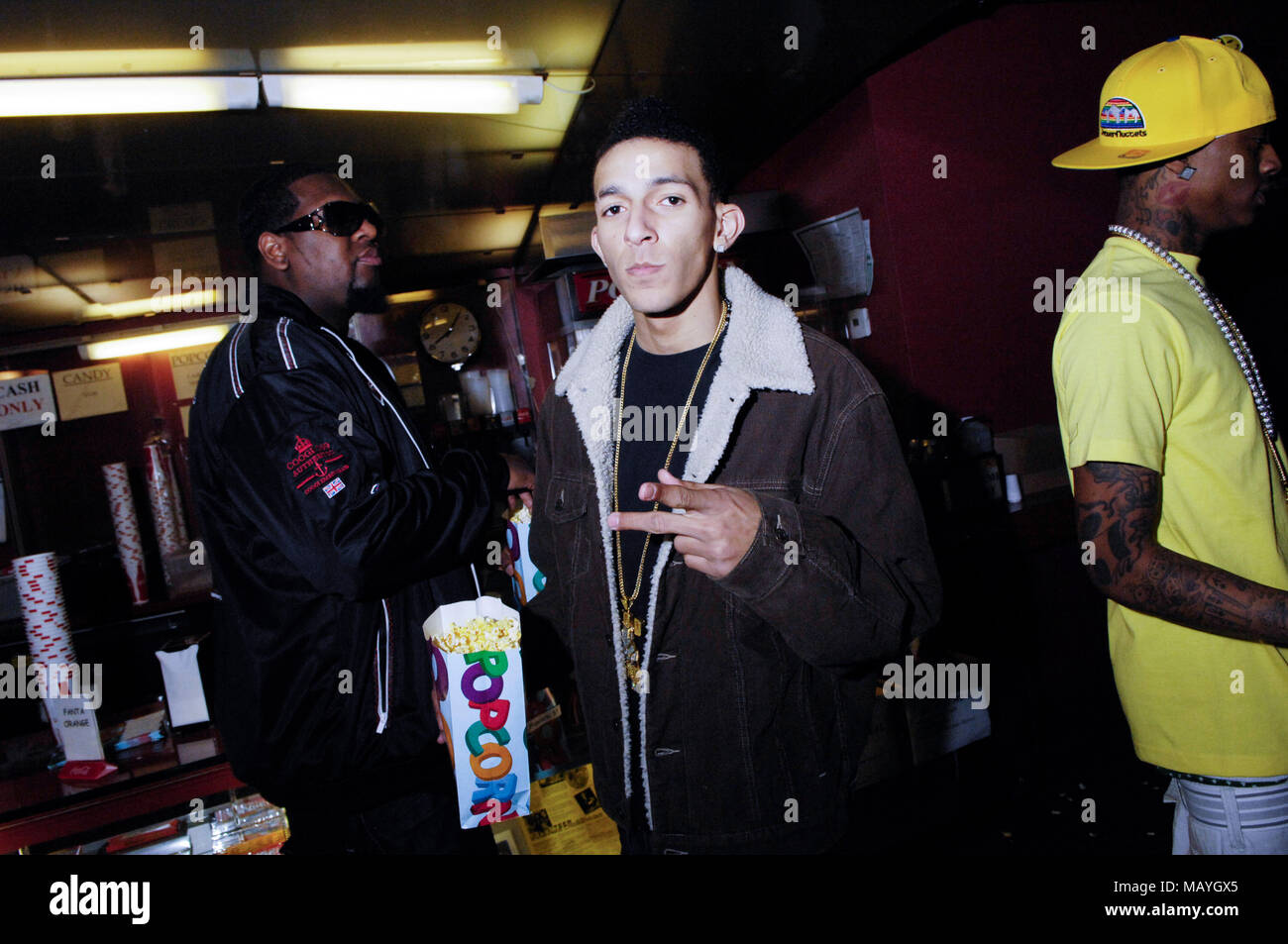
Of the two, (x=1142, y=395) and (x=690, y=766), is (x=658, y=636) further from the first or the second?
(x=1142, y=395)

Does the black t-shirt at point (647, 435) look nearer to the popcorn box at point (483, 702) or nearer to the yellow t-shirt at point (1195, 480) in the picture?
the popcorn box at point (483, 702)

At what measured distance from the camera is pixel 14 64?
7.98 feet

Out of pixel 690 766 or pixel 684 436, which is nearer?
pixel 690 766

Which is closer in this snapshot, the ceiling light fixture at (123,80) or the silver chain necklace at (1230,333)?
the silver chain necklace at (1230,333)

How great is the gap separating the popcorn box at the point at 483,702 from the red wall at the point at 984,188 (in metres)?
3.20

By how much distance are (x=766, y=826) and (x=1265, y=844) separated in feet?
3.21

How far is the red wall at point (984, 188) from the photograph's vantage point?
3.83 meters

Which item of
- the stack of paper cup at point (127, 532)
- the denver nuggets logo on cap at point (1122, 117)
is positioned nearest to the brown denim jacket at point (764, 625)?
the denver nuggets logo on cap at point (1122, 117)

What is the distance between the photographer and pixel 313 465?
1.61m

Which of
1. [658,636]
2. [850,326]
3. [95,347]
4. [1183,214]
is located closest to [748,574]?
[658,636]

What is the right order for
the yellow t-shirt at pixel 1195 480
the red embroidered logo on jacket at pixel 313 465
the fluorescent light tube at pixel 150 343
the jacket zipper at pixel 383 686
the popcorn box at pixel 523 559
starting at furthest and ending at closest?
the fluorescent light tube at pixel 150 343 → the popcorn box at pixel 523 559 → the jacket zipper at pixel 383 686 → the red embroidered logo on jacket at pixel 313 465 → the yellow t-shirt at pixel 1195 480

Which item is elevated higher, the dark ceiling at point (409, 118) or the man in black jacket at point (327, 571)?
the dark ceiling at point (409, 118)

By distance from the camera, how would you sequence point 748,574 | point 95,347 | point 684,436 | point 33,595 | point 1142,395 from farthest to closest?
point 95,347, point 33,595, point 684,436, point 1142,395, point 748,574

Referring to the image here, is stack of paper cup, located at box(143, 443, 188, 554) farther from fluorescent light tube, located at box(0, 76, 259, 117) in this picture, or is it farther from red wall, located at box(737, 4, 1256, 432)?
red wall, located at box(737, 4, 1256, 432)
